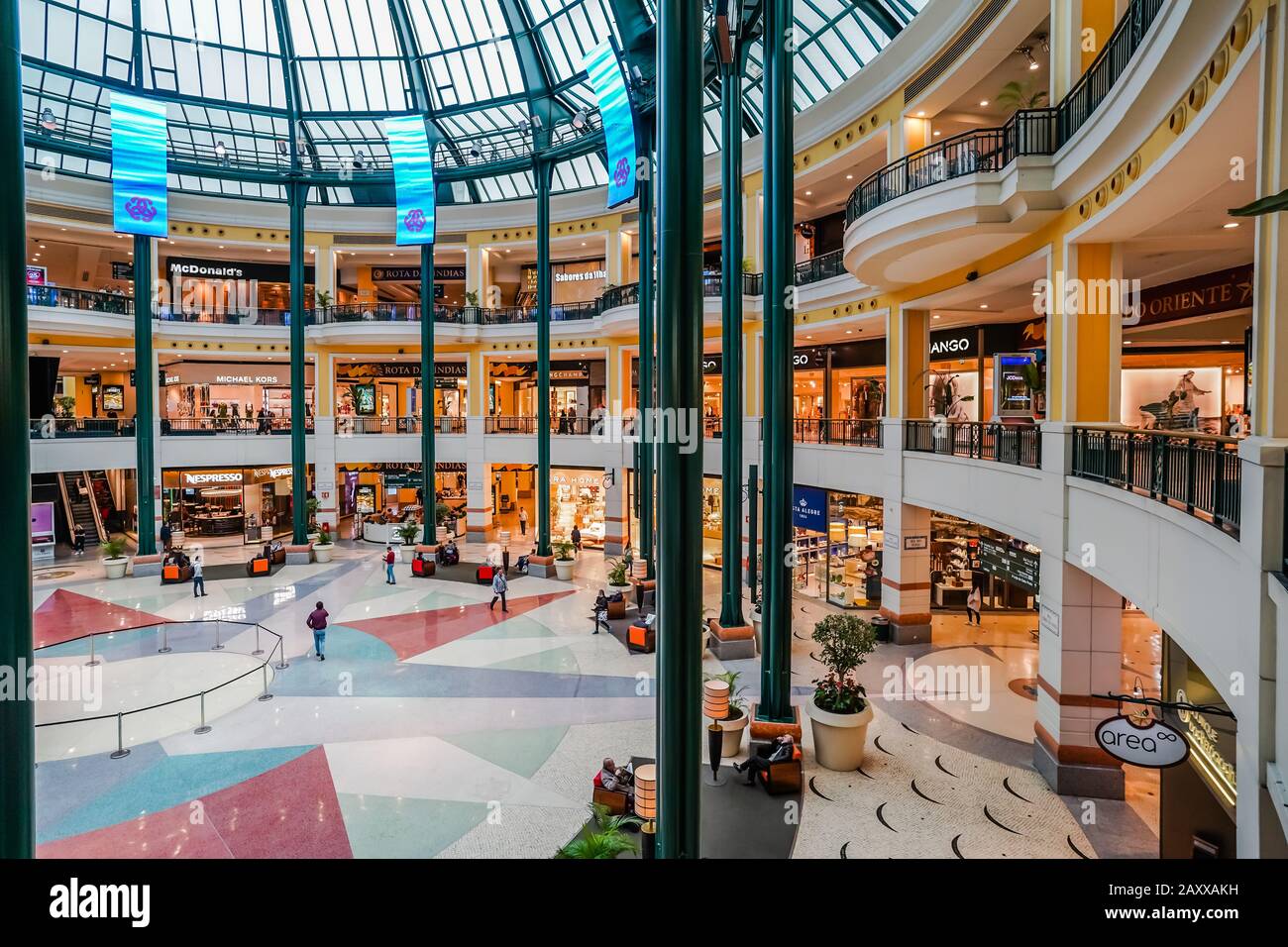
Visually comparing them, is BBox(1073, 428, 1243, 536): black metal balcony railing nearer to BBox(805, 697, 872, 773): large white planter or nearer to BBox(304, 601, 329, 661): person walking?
BBox(805, 697, 872, 773): large white planter

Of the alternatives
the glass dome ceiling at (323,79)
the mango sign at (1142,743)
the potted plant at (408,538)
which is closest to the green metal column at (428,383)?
the potted plant at (408,538)

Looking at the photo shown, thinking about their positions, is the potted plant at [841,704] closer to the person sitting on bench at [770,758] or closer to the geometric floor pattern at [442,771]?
the geometric floor pattern at [442,771]

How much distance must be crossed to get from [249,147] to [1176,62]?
35096 mm

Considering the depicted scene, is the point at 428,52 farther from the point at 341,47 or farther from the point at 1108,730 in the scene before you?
the point at 1108,730

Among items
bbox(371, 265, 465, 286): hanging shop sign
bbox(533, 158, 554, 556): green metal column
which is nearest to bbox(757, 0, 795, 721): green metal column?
bbox(533, 158, 554, 556): green metal column

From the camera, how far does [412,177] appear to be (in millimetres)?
24781

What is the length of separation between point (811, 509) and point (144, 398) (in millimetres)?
23094

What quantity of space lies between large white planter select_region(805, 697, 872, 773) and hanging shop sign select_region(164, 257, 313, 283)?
29.9 metres

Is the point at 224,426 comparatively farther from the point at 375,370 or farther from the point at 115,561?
the point at 115,561

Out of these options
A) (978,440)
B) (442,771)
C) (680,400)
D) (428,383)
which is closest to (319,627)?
(442,771)

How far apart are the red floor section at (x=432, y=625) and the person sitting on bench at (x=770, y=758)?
8552 millimetres

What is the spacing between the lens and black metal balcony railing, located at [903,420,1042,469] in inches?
449

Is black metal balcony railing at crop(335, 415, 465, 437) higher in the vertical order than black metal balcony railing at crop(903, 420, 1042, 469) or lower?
higher
